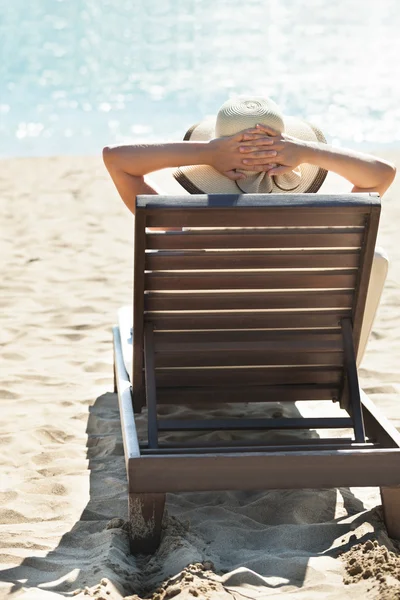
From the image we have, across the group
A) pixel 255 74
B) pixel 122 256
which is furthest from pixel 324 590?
pixel 255 74

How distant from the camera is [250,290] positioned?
3.30 meters

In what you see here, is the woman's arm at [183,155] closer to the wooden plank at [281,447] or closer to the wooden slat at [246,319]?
the wooden slat at [246,319]

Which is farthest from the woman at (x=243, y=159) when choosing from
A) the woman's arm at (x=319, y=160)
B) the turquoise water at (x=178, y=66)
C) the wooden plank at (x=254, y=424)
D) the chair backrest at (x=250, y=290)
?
the turquoise water at (x=178, y=66)

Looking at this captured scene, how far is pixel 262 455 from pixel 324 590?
0.45 meters

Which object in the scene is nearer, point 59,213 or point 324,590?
point 324,590

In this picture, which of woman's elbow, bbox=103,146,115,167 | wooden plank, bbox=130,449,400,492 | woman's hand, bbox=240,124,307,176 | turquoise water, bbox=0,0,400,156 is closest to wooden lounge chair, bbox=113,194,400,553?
wooden plank, bbox=130,449,400,492

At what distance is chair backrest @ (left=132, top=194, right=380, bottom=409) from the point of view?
306cm

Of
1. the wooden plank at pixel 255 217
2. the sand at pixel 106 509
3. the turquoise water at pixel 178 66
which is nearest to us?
the sand at pixel 106 509

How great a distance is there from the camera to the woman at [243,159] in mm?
3379

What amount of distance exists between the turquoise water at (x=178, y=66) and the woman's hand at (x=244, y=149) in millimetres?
11829

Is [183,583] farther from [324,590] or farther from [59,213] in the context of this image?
[59,213]

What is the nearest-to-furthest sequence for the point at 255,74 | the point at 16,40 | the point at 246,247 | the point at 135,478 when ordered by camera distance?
the point at 135,478
the point at 246,247
the point at 255,74
the point at 16,40

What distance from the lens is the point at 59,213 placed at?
9297 millimetres

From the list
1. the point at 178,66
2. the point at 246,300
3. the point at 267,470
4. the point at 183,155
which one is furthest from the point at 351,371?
the point at 178,66
